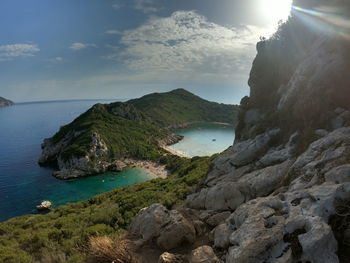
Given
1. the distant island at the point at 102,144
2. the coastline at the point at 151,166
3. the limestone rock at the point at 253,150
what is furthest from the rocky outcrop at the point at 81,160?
the limestone rock at the point at 253,150

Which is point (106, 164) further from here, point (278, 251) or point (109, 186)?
point (278, 251)

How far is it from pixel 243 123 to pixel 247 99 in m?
3.18

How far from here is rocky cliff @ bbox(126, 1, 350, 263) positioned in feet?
20.2

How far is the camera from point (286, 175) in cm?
1079

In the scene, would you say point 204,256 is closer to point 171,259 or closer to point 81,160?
point 171,259

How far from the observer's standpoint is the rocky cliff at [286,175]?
615 cm

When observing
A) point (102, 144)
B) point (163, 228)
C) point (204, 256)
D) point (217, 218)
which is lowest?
point (102, 144)

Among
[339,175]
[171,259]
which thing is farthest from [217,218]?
[339,175]

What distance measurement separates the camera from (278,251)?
6.01m

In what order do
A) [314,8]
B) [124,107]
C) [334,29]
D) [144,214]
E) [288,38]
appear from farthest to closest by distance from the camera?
1. [124,107]
2. [288,38]
3. [314,8]
4. [334,29]
5. [144,214]

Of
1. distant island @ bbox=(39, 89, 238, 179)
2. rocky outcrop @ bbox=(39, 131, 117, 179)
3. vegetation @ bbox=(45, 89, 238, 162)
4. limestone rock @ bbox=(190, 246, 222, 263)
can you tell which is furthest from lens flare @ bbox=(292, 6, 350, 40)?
vegetation @ bbox=(45, 89, 238, 162)

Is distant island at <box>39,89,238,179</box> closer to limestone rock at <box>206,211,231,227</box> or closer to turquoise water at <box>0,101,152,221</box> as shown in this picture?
turquoise water at <box>0,101,152,221</box>

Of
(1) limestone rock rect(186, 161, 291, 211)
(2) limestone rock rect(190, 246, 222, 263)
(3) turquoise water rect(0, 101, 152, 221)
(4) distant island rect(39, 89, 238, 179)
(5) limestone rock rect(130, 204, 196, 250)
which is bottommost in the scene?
(3) turquoise water rect(0, 101, 152, 221)

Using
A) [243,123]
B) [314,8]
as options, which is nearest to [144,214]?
[243,123]
